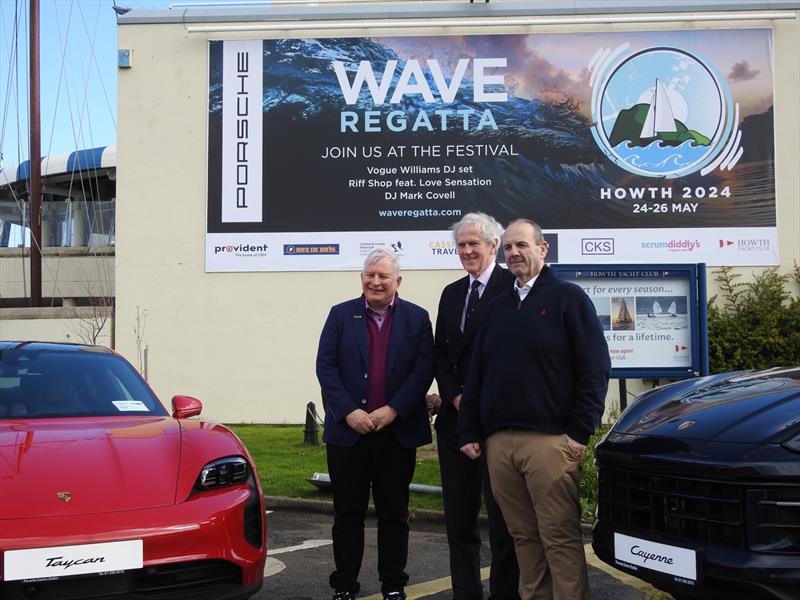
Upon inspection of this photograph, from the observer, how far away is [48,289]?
66.5ft

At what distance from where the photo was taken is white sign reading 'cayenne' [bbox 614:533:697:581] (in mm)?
2975

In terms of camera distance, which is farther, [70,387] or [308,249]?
[308,249]

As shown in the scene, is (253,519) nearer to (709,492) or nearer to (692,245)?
(709,492)

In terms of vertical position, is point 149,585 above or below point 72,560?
below

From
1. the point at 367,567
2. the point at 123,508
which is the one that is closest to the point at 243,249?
the point at 367,567

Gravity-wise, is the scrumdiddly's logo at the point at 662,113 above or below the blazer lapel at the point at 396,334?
above

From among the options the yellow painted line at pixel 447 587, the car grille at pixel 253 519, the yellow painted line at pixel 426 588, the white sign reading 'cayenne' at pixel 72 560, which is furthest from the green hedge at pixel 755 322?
the white sign reading 'cayenne' at pixel 72 560

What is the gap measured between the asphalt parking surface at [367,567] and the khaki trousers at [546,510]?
1.02 m

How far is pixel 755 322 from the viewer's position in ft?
45.5

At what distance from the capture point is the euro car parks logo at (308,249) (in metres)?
14.6

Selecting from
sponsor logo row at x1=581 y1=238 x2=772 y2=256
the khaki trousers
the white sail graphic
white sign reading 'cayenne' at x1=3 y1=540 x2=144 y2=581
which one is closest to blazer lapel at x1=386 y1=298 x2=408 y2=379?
the khaki trousers

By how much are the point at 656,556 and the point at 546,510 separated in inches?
20.6

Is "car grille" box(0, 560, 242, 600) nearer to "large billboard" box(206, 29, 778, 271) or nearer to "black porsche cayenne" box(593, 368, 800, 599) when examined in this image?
"black porsche cayenne" box(593, 368, 800, 599)

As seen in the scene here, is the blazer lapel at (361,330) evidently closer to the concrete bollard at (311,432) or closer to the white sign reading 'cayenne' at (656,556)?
the white sign reading 'cayenne' at (656,556)
